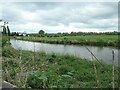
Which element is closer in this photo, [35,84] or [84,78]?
[35,84]

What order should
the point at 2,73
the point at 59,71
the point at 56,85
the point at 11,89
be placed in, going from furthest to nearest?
1. the point at 59,71
2. the point at 2,73
3. the point at 56,85
4. the point at 11,89

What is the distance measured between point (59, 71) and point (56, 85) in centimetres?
296

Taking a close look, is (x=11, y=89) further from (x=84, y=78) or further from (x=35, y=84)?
(x=84, y=78)

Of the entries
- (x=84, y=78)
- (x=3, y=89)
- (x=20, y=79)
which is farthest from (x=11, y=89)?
(x=84, y=78)

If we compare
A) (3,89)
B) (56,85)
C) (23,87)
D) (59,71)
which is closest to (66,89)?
(56,85)

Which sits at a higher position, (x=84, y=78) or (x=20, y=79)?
(x=20, y=79)

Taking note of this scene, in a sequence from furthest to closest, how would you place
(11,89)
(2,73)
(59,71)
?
1. (59,71)
2. (2,73)
3. (11,89)

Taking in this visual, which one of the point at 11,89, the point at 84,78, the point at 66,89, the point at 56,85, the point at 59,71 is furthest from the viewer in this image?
the point at 59,71

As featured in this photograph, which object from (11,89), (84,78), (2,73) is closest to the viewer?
(11,89)

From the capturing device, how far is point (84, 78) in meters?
6.43

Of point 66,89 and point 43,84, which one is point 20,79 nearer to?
point 43,84

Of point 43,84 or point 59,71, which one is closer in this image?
point 43,84

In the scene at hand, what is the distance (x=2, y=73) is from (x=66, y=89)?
1416mm

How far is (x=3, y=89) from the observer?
12.3 ft
